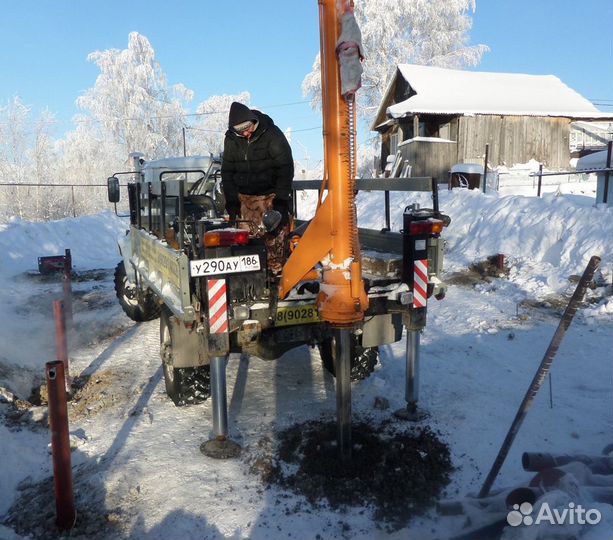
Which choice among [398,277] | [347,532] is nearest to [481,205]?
[398,277]

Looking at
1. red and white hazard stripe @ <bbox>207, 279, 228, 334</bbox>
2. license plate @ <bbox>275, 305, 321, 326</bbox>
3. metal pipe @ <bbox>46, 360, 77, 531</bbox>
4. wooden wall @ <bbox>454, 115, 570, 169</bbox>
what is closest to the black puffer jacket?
license plate @ <bbox>275, 305, 321, 326</bbox>

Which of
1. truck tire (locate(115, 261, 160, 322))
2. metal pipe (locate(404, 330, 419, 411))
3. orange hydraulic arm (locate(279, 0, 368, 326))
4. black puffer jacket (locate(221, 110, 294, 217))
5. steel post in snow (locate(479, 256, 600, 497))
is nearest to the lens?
steel post in snow (locate(479, 256, 600, 497))

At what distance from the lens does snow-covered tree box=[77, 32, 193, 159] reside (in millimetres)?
38406

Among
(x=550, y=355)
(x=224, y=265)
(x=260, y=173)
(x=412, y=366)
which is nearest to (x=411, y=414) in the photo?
(x=412, y=366)

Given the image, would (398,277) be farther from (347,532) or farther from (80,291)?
→ (80,291)

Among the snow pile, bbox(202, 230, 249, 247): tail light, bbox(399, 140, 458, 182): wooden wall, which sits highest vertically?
bbox(399, 140, 458, 182): wooden wall

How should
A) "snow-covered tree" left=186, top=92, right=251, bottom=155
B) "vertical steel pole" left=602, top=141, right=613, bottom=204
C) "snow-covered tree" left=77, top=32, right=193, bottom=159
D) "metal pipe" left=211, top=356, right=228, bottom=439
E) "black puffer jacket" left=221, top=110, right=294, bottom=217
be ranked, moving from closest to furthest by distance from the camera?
1. "metal pipe" left=211, top=356, right=228, bottom=439
2. "black puffer jacket" left=221, top=110, right=294, bottom=217
3. "vertical steel pole" left=602, top=141, right=613, bottom=204
4. "snow-covered tree" left=77, top=32, right=193, bottom=159
5. "snow-covered tree" left=186, top=92, right=251, bottom=155

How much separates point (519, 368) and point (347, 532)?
343 cm

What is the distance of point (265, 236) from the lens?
4707 mm

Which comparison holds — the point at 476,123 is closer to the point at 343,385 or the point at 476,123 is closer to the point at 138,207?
the point at 138,207

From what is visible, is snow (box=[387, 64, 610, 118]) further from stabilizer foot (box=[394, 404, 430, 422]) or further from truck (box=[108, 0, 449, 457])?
stabilizer foot (box=[394, 404, 430, 422])

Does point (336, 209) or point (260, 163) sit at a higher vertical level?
point (260, 163)

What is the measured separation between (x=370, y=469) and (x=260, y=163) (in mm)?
2815

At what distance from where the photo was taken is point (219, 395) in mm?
3990
